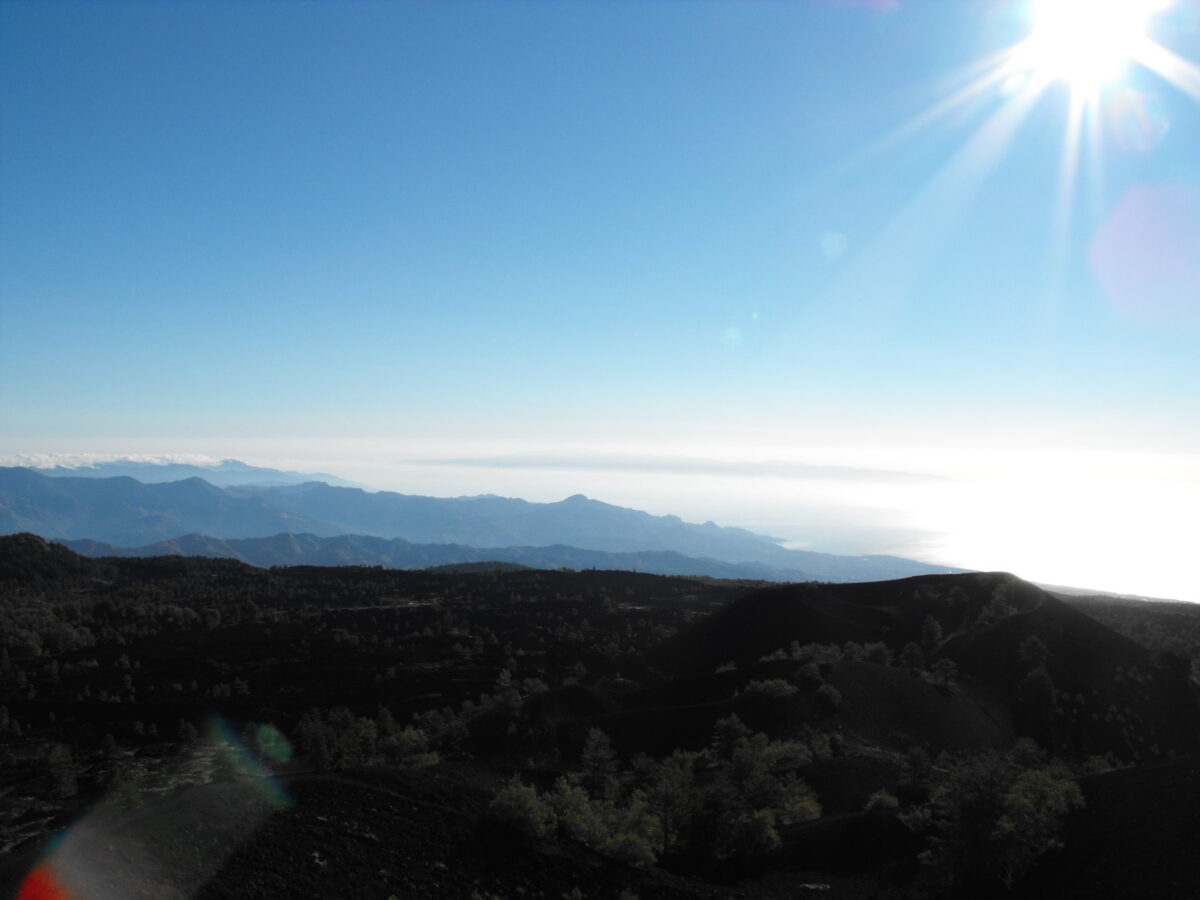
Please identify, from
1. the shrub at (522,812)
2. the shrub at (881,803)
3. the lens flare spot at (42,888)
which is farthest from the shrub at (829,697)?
the lens flare spot at (42,888)

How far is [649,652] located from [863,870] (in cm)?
6624

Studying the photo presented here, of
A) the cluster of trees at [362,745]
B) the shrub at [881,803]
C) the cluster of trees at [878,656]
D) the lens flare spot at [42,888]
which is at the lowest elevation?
the cluster of trees at [362,745]

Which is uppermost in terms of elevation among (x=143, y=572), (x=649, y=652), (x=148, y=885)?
(x=148, y=885)

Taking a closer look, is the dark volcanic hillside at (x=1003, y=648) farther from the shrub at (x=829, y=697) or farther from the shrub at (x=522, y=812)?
the shrub at (x=522, y=812)

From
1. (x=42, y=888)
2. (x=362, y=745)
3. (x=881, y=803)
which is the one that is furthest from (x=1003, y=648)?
(x=42, y=888)

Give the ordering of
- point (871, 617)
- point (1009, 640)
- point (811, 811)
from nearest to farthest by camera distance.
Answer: point (811, 811) → point (1009, 640) → point (871, 617)

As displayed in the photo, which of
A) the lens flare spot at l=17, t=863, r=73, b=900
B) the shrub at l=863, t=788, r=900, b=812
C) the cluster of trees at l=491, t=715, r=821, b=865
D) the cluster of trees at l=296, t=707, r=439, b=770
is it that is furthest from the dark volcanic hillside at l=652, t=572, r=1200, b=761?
the lens flare spot at l=17, t=863, r=73, b=900

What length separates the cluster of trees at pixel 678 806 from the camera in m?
33.7

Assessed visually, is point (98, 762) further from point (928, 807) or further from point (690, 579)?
point (690, 579)

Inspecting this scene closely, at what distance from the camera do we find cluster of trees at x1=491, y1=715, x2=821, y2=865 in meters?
33.7

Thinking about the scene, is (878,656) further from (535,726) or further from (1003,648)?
(535,726)

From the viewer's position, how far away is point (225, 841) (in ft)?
85.0

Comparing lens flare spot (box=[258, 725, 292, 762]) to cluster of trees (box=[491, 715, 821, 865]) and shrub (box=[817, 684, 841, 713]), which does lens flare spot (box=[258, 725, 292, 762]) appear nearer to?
cluster of trees (box=[491, 715, 821, 865])

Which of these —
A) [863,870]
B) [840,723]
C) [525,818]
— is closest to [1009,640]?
[840,723]
